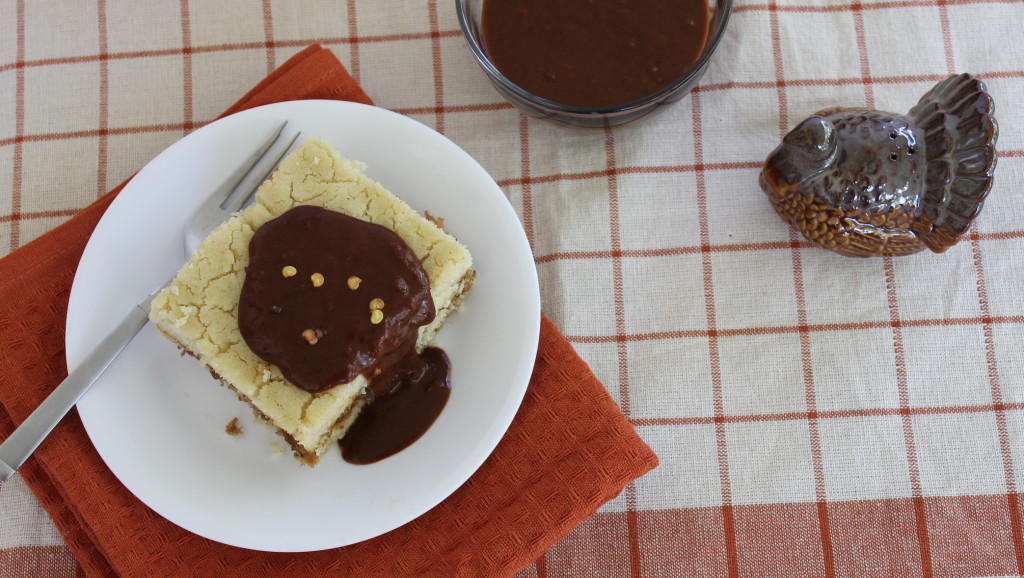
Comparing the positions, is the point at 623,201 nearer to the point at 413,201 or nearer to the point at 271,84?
the point at 413,201

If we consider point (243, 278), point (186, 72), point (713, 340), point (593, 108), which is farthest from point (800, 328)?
point (186, 72)

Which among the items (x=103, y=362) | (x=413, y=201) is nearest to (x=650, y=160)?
(x=413, y=201)

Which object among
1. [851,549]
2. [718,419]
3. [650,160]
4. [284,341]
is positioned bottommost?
[851,549]

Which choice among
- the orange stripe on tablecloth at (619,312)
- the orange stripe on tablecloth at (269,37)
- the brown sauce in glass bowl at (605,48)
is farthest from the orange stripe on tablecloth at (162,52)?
the orange stripe on tablecloth at (619,312)

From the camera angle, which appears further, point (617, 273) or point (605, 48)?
point (617, 273)

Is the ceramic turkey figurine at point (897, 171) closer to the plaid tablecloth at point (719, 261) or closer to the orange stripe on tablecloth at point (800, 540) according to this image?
the plaid tablecloth at point (719, 261)

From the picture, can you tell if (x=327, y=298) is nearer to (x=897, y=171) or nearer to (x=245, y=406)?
(x=245, y=406)
